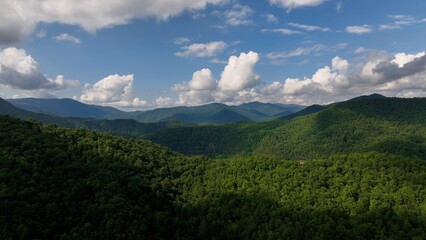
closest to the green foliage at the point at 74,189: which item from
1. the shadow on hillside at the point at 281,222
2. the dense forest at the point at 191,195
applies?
the dense forest at the point at 191,195

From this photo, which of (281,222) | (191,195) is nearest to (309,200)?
(281,222)

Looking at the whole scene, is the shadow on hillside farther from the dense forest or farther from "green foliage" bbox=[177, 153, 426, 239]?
the dense forest

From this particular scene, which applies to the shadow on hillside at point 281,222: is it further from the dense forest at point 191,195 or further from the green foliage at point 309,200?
the dense forest at point 191,195

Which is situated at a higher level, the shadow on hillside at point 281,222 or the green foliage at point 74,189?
the green foliage at point 74,189

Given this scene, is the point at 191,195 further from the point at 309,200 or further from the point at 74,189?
the point at 309,200

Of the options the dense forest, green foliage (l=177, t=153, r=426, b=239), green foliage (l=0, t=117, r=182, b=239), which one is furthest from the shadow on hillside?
green foliage (l=0, t=117, r=182, b=239)

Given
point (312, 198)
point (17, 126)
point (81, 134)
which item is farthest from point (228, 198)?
point (17, 126)

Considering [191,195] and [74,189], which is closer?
[74,189]

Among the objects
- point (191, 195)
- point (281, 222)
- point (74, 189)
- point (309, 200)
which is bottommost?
point (281, 222)

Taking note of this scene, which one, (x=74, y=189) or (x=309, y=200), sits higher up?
(x=74, y=189)

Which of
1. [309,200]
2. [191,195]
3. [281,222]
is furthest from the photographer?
[191,195]
